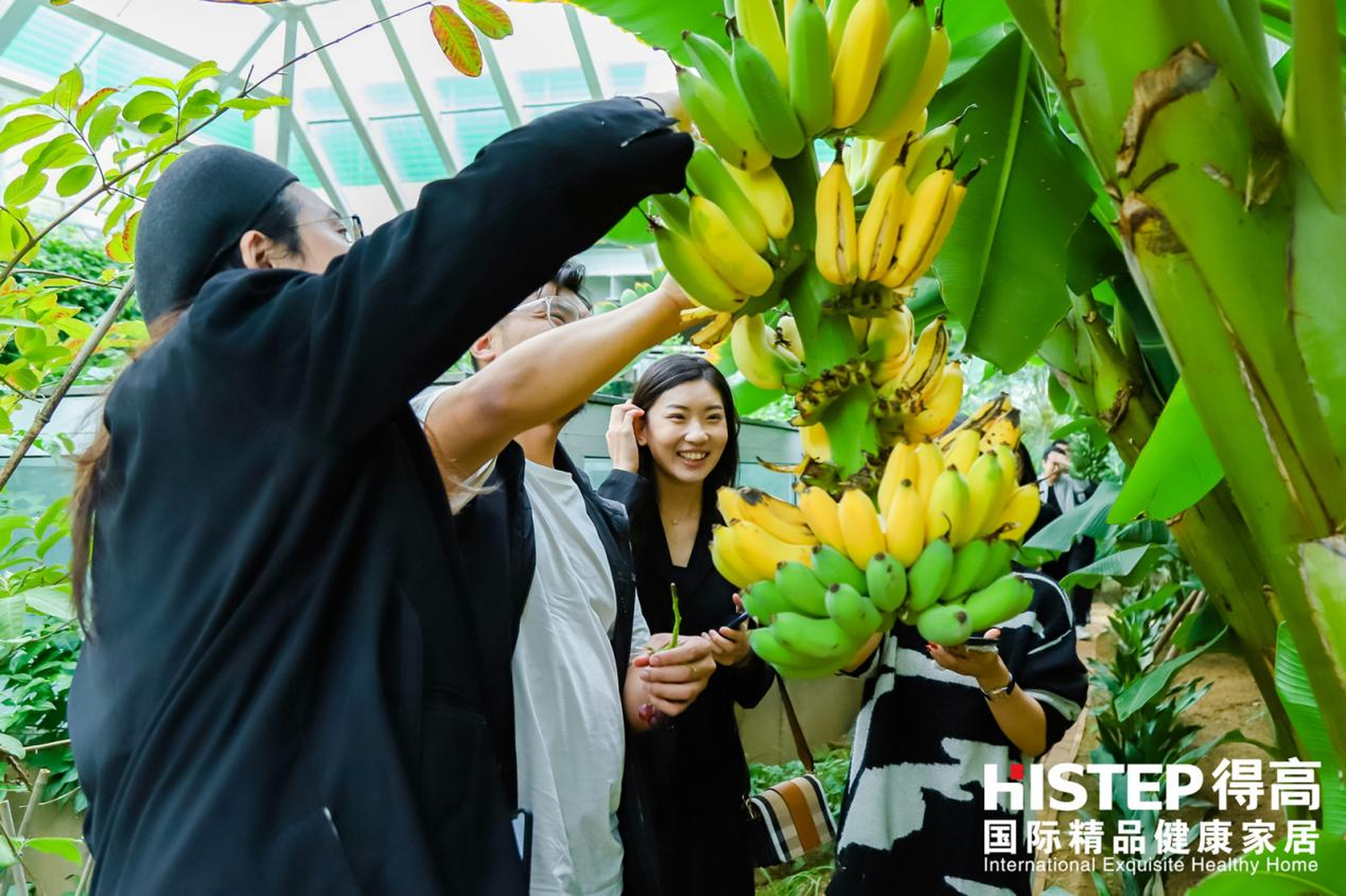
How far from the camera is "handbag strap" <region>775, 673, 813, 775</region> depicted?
166 centimetres

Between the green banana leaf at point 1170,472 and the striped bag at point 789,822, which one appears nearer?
the green banana leaf at point 1170,472

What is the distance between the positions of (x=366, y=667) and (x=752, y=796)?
4.09 feet

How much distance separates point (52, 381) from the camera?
1924 mm

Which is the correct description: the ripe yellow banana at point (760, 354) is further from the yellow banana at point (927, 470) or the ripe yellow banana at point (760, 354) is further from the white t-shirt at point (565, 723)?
the white t-shirt at point (565, 723)

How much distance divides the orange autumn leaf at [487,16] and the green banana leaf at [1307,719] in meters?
1.02

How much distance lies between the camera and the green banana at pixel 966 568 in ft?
1.93

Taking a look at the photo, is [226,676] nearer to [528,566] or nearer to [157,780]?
[157,780]

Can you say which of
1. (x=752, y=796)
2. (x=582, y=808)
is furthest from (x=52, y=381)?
(x=752, y=796)

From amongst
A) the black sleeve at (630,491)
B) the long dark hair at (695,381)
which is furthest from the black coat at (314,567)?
the long dark hair at (695,381)

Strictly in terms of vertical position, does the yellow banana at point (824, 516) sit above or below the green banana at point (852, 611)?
above

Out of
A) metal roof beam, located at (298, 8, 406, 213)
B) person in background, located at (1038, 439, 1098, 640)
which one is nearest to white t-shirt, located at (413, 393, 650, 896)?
person in background, located at (1038, 439, 1098, 640)

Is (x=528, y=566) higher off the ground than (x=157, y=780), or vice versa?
(x=528, y=566)

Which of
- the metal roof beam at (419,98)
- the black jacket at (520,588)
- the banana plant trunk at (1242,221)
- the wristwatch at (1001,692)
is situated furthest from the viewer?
Result: the metal roof beam at (419,98)

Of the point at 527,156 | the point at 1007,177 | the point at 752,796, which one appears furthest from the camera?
the point at 752,796
